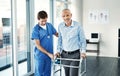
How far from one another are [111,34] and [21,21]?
4.16 meters

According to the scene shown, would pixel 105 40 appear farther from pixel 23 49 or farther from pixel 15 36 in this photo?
pixel 15 36

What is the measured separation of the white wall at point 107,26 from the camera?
25.1 feet

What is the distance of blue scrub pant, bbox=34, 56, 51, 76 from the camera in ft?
10.5

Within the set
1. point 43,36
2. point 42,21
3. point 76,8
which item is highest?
point 76,8

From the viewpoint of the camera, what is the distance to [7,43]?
4.50 m

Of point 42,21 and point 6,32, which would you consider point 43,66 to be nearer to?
point 42,21

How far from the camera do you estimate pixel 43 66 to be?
10.6 ft

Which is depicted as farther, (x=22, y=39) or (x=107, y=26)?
(x=107, y=26)

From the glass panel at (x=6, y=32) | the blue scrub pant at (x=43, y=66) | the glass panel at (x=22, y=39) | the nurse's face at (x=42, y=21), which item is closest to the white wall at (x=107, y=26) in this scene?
the glass panel at (x=22, y=39)

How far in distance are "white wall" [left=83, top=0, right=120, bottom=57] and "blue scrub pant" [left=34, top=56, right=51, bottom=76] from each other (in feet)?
16.4

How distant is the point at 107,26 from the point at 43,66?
5.11m

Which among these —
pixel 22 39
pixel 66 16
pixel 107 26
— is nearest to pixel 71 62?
pixel 66 16

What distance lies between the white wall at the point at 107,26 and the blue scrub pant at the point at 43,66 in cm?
500

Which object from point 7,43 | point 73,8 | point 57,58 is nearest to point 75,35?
point 57,58
